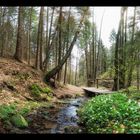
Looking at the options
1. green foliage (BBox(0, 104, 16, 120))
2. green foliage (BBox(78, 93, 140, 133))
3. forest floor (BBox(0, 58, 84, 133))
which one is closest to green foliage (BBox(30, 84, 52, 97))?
forest floor (BBox(0, 58, 84, 133))

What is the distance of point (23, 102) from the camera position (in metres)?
13.4

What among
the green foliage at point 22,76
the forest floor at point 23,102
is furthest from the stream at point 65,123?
the green foliage at point 22,76

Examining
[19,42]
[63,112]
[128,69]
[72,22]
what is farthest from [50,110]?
[72,22]

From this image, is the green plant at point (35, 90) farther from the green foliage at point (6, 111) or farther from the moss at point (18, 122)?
the moss at point (18, 122)

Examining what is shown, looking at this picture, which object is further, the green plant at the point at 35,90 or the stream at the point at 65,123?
the green plant at the point at 35,90

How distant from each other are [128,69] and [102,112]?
8.46 meters

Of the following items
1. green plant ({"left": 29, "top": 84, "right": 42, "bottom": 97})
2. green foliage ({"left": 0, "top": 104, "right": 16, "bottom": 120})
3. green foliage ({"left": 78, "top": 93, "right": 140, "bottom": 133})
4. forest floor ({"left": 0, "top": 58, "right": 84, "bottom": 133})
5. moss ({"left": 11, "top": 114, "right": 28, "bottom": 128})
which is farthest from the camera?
green plant ({"left": 29, "top": 84, "right": 42, "bottom": 97})

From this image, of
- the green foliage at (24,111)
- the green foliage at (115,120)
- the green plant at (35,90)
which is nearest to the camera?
the green foliage at (115,120)

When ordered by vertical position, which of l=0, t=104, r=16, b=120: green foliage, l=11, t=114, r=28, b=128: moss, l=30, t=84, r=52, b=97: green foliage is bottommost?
l=11, t=114, r=28, b=128: moss

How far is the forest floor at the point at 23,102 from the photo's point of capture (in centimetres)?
963

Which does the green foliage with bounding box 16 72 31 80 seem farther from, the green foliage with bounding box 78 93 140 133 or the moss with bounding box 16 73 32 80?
the green foliage with bounding box 78 93 140 133

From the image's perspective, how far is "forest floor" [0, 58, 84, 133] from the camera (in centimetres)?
963

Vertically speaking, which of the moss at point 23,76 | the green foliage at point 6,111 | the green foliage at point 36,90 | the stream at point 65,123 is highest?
the moss at point 23,76
